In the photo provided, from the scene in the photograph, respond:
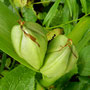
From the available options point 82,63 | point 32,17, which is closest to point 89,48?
point 82,63

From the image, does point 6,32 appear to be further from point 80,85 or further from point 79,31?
point 80,85

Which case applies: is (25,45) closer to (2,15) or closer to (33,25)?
(33,25)

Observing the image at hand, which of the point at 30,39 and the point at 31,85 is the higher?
the point at 30,39

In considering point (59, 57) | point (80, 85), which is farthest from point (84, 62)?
point (59, 57)

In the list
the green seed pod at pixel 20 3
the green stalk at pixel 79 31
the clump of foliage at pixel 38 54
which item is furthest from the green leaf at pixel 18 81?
the green seed pod at pixel 20 3

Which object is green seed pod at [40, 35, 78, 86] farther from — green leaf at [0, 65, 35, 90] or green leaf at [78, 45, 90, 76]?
Answer: green leaf at [78, 45, 90, 76]

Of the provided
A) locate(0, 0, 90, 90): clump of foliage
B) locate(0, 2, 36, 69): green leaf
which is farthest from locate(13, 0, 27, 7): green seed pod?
locate(0, 2, 36, 69): green leaf
